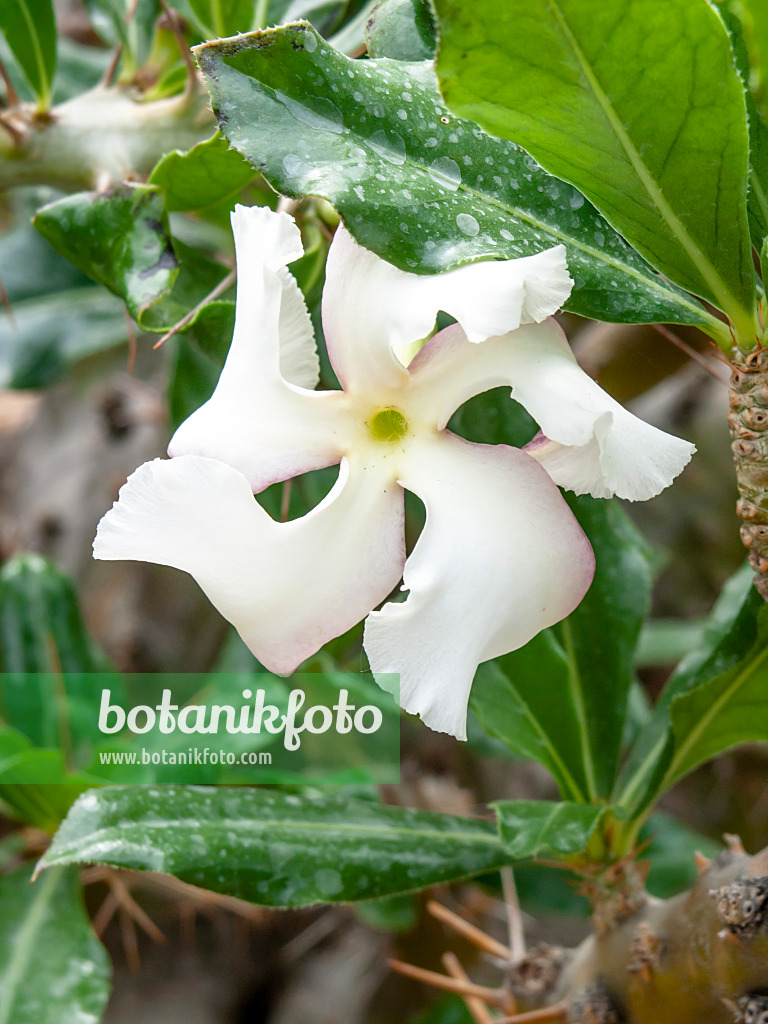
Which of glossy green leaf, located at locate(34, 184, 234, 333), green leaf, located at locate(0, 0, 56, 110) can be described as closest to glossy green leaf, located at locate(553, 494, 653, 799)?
glossy green leaf, located at locate(34, 184, 234, 333)

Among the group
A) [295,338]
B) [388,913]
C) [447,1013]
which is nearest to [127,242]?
[295,338]

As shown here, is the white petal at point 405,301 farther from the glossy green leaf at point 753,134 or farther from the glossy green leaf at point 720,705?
the glossy green leaf at point 720,705

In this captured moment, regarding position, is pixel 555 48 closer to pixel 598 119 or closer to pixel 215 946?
pixel 598 119

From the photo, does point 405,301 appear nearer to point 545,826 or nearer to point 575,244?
point 575,244

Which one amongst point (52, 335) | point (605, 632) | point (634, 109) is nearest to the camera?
point (634, 109)

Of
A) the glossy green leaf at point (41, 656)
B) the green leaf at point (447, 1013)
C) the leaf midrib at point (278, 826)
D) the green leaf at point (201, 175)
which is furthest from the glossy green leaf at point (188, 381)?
the green leaf at point (447, 1013)

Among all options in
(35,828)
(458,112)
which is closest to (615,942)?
(458,112)
